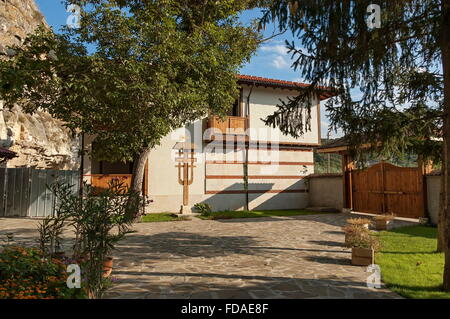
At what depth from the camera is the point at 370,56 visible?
5.35 m

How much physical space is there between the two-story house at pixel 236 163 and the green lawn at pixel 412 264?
29.7ft

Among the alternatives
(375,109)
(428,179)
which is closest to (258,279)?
(375,109)

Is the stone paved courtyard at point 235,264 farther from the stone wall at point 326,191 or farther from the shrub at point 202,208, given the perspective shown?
the stone wall at point 326,191

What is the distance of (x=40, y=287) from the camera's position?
3822mm

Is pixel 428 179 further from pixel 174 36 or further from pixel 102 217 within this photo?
pixel 102 217

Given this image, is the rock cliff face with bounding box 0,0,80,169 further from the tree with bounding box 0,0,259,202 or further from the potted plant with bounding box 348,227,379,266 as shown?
the potted plant with bounding box 348,227,379,266

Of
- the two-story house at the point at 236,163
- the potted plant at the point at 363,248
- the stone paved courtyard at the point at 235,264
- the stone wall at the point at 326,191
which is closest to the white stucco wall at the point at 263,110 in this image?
the two-story house at the point at 236,163

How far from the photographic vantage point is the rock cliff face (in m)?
15.4

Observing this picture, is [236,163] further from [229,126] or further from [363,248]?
[363,248]

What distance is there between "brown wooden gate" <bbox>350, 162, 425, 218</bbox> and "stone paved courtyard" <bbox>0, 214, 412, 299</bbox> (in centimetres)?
423

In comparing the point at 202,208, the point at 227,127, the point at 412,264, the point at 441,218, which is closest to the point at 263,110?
the point at 227,127

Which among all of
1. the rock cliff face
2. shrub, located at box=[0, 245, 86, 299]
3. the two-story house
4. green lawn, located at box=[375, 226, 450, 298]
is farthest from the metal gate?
green lawn, located at box=[375, 226, 450, 298]

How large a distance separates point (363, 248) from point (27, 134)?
17.5m
